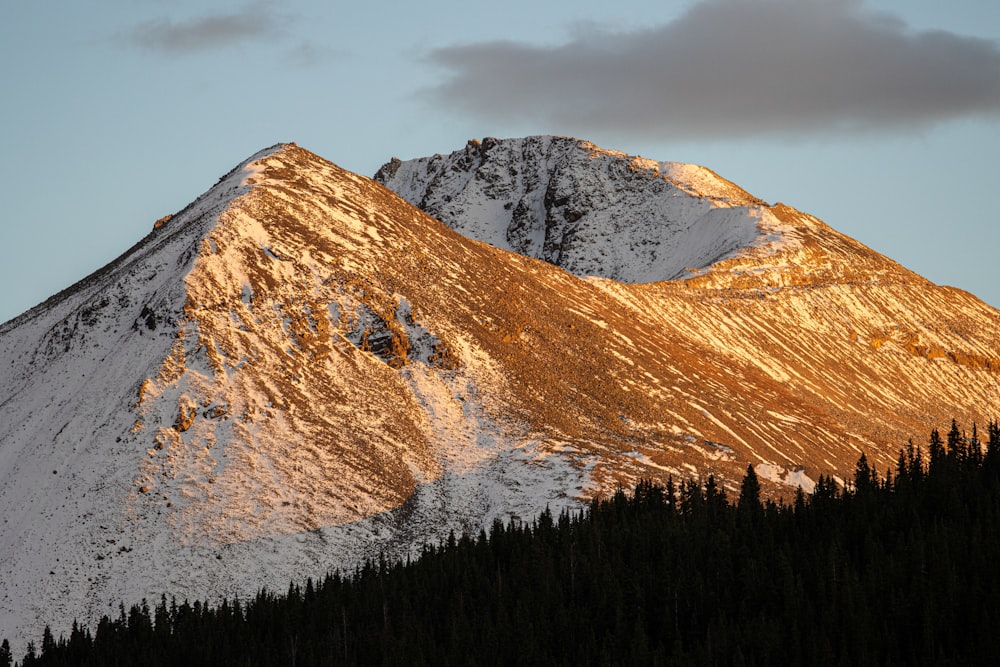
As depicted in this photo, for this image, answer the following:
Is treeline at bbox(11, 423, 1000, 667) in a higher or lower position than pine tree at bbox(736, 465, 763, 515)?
lower

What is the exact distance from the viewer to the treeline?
4722 inches

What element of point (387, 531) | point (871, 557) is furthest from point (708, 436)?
point (871, 557)

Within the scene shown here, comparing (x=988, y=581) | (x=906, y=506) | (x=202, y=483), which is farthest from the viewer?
(x=202, y=483)

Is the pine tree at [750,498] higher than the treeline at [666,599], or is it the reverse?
the pine tree at [750,498]

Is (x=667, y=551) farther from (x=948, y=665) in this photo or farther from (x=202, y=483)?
(x=202, y=483)

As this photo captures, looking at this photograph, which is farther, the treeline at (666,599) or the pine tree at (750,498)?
the pine tree at (750,498)

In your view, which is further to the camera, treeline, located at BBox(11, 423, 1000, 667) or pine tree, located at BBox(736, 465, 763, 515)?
pine tree, located at BBox(736, 465, 763, 515)

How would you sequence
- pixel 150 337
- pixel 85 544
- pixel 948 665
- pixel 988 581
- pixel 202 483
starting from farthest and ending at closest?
pixel 150 337, pixel 202 483, pixel 85 544, pixel 988 581, pixel 948 665

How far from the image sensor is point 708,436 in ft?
653

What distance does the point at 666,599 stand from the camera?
13238 centimetres

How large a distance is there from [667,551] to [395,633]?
2651cm

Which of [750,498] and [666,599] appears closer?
[666,599]

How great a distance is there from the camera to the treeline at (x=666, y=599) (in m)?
120

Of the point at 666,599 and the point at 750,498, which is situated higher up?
the point at 750,498
